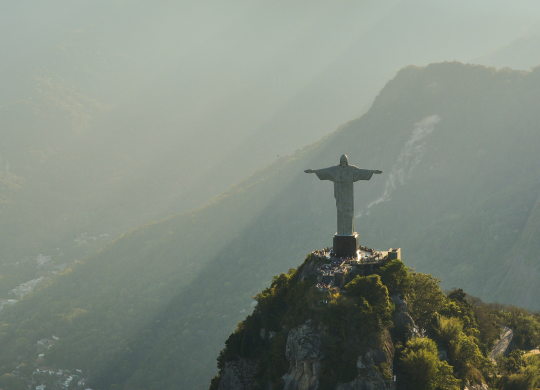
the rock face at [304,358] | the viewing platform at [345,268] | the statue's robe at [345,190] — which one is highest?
the statue's robe at [345,190]

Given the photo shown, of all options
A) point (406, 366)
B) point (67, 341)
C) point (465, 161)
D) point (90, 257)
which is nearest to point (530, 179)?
point (465, 161)

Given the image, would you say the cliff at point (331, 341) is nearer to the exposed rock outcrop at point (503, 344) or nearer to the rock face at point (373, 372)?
the rock face at point (373, 372)

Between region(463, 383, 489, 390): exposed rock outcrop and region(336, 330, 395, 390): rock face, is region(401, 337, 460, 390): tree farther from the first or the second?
region(463, 383, 489, 390): exposed rock outcrop

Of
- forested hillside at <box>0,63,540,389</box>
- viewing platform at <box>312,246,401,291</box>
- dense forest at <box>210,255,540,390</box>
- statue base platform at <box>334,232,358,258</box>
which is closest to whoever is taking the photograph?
dense forest at <box>210,255,540,390</box>

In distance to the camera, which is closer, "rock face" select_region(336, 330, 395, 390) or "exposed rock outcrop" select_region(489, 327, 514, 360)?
"rock face" select_region(336, 330, 395, 390)

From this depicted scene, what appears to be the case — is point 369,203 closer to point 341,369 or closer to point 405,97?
point 405,97

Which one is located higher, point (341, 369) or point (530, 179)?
point (530, 179)

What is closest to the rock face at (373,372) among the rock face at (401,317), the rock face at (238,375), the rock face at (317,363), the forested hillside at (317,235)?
the rock face at (317,363)

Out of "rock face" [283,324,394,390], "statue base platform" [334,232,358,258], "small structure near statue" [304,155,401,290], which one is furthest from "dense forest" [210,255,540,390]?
"statue base platform" [334,232,358,258]
